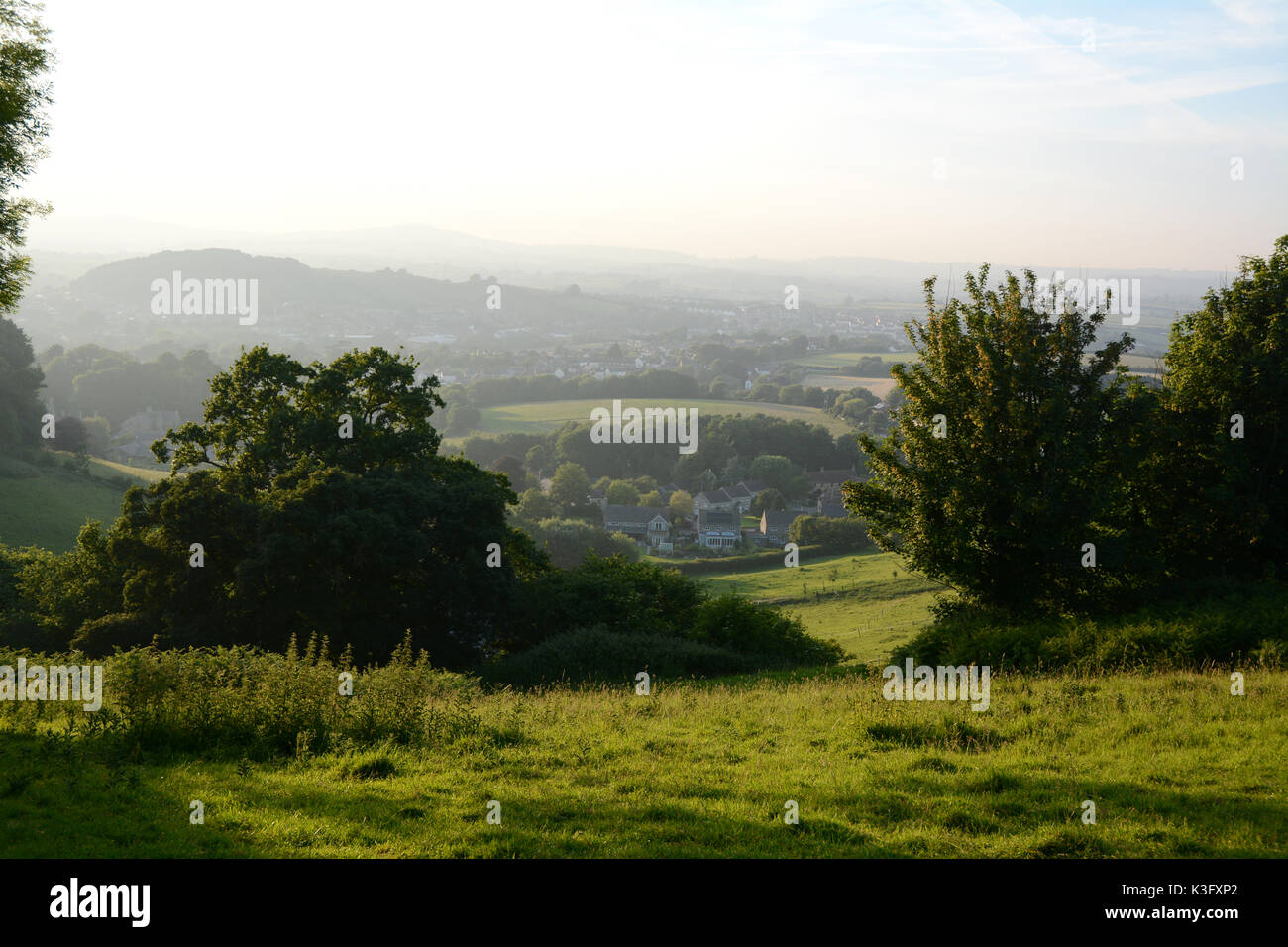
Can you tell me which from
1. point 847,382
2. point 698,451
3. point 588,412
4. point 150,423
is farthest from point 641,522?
point 847,382

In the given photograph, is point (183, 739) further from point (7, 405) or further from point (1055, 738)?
point (7, 405)

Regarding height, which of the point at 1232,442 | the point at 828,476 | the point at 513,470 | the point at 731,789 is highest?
the point at 1232,442

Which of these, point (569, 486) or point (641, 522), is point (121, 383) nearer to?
point (569, 486)

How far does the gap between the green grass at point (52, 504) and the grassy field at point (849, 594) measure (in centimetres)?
3584

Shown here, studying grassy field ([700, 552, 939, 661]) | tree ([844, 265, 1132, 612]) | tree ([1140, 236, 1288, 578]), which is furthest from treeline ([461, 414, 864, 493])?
tree ([844, 265, 1132, 612])

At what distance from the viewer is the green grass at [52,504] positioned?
42.8 m

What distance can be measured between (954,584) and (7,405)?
211 feet

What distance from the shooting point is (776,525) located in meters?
96.0

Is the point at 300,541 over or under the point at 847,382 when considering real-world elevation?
under

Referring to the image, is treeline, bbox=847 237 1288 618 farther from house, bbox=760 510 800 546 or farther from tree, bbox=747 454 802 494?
tree, bbox=747 454 802 494

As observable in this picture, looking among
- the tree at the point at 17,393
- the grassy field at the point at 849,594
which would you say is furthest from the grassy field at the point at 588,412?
the tree at the point at 17,393

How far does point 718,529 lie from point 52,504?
6402cm

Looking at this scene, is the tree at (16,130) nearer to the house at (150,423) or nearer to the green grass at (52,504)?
the green grass at (52,504)
